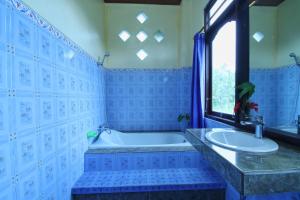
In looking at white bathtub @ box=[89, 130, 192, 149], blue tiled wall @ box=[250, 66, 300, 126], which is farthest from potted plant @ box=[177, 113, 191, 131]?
blue tiled wall @ box=[250, 66, 300, 126]

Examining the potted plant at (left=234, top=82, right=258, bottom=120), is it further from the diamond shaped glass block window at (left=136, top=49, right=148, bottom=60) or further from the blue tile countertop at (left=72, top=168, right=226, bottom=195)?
the diamond shaped glass block window at (left=136, top=49, right=148, bottom=60)

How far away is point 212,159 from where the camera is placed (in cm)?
99

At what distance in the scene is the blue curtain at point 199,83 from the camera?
2.59 m

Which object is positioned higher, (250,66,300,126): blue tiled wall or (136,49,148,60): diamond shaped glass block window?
(136,49,148,60): diamond shaped glass block window

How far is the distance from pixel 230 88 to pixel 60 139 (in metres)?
1.78

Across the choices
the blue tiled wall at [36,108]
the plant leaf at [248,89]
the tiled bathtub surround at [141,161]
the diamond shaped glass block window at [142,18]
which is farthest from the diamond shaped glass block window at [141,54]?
the plant leaf at [248,89]

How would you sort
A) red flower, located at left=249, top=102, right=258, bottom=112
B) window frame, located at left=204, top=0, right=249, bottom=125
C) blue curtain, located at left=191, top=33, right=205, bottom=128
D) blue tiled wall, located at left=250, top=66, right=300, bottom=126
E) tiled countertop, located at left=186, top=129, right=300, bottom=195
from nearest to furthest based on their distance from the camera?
tiled countertop, located at left=186, top=129, right=300, bottom=195
blue tiled wall, located at left=250, top=66, right=300, bottom=126
red flower, located at left=249, top=102, right=258, bottom=112
window frame, located at left=204, top=0, right=249, bottom=125
blue curtain, located at left=191, top=33, right=205, bottom=128

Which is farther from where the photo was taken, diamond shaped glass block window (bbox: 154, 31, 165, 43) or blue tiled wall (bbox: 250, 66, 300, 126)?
diamond shaped glass block window (bbox: 154, 31, 165, 43)

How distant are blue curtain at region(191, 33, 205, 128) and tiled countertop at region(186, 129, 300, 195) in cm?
168

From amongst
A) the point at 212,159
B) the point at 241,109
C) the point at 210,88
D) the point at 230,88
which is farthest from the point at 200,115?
the point at 212,159

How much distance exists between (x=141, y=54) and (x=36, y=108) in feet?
7.90

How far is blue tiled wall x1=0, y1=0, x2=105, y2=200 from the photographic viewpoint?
0.87 m

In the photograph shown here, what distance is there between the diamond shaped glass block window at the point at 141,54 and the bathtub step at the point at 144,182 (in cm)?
200

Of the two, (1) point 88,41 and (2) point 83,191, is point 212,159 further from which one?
(1) point 88,41
